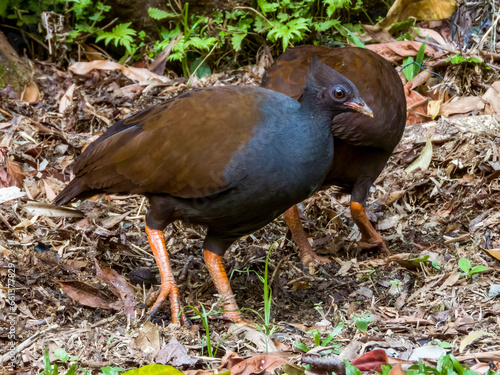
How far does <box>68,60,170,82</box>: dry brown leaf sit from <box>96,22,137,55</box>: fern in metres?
0.20

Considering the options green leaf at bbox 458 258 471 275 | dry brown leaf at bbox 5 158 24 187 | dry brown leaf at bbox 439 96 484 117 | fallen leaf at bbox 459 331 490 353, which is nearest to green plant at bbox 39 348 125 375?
fallen leaf at bbox 459 331 490 353

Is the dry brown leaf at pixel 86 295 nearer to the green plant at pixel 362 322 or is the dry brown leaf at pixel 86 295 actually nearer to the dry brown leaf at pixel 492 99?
the green plant at pixel 362 322

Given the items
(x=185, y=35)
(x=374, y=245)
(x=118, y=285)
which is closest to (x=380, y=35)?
(x=185, y=35)

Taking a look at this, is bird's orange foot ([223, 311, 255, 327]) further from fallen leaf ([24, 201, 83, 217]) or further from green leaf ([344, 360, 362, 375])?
fallen leaf ([24, 201, 83, 217])

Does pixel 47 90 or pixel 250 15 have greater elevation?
pixel 250 15

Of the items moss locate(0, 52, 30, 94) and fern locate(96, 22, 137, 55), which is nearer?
moss locate(0, 52, 30, 94)

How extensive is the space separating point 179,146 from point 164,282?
3.06 ft

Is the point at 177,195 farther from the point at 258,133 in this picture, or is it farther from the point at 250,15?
the point at 250,15

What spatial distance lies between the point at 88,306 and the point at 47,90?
337cm

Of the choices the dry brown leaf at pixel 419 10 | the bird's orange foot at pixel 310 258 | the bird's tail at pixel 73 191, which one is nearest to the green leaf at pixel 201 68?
the dry brown leaf at pixel 419 10

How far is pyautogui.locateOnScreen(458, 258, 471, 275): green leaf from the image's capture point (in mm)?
4689

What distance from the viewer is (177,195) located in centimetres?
444

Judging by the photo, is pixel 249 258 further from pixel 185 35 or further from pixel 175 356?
pixel 185 35

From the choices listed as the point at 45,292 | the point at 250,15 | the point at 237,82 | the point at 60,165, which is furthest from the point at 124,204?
the point at 250,15
